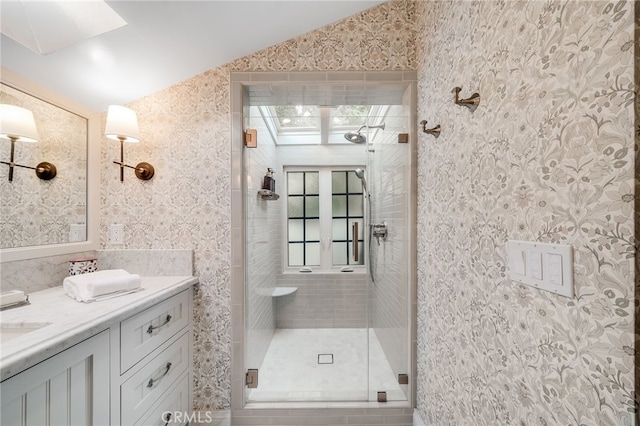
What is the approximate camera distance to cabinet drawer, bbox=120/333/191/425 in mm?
1067

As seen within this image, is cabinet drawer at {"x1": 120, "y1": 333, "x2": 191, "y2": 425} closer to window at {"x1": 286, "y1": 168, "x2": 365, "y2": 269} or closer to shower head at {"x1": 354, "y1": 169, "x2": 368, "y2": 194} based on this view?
window at {"x1": 286, "y1": 168, "x2": 365, "y2": 269}

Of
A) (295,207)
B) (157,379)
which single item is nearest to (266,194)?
(295,207)

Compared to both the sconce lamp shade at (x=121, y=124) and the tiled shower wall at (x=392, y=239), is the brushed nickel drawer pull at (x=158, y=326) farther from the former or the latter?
the tiled shower wall at (x=392, y=239)

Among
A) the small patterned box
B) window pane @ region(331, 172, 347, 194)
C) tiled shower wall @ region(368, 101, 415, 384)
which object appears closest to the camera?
the small patterned box

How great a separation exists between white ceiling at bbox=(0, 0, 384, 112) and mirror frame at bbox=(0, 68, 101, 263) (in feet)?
0.13

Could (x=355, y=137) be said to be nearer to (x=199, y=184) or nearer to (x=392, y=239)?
(x=392, y=239)

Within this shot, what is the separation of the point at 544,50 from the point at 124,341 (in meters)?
1.76

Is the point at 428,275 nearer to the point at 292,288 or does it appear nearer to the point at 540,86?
the point at 540,86

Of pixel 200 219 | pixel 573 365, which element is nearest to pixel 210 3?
pixel 200 219

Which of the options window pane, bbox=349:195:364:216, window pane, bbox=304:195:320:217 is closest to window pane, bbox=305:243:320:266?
window pane, bbox=304:195:320:217

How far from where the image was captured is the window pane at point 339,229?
2.74 meters

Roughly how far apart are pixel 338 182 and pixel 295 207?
55 centimetres

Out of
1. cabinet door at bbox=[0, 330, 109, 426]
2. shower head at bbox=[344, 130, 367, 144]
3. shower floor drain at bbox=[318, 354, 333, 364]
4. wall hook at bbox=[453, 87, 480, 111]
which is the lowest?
shower floor drain at bbox=[318, 354, 333, 364]

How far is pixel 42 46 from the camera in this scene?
1.15 m
